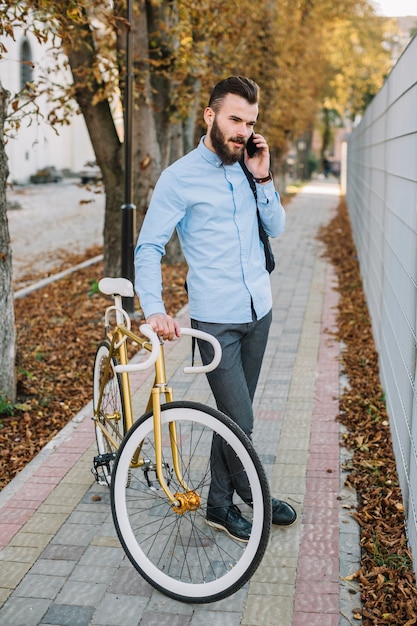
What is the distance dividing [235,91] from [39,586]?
2.28 m

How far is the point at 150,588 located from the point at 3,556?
30.5 inches

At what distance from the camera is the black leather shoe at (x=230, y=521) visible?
4137 mm

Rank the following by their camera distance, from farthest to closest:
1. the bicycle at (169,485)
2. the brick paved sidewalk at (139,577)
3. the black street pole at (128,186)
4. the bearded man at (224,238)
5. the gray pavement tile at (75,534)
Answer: the black street pole at (128,186) → the gray pavement tile at (75,534) → the bearded man at (224,238) → the brick paved sidewalk at (139,577) → the bicycle at (169,485)

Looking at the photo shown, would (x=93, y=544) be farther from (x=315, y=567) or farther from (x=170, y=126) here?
(x=170, y=126)

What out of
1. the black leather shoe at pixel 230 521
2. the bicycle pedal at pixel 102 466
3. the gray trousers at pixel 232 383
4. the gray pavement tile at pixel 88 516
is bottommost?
the gray pavement tile at pixel 88 516

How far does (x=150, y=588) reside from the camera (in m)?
3.88

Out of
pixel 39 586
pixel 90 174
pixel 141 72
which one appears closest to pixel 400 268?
pixel 39 586

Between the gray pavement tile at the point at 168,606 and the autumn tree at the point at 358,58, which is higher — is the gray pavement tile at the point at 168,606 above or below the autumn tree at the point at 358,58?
below

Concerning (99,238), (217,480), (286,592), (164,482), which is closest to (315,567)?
(286,592)

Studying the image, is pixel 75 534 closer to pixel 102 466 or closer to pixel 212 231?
pixel 102 466

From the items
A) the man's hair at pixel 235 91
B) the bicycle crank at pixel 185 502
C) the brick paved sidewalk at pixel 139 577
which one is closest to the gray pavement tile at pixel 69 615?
the brick paved sidewalk at pixel 139 577

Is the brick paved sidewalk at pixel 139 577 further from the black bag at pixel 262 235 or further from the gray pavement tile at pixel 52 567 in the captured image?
the black bag at pixel 262 235

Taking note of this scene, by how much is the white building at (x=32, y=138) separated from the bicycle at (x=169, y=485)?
107ft

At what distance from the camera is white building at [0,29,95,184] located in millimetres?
41344
